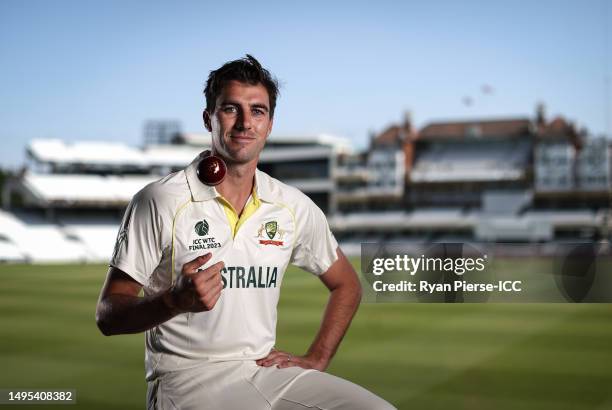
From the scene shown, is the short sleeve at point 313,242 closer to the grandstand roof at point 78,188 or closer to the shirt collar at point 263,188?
the shirt collar at point 263,188

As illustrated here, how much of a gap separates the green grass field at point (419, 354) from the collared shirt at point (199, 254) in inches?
169

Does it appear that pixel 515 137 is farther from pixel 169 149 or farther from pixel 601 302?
pixel 601 302

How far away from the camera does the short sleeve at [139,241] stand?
275cm

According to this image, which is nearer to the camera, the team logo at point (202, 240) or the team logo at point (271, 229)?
the team logo at point (202, 240)

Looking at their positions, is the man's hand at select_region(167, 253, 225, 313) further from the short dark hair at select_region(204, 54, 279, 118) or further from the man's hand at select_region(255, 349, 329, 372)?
the short dark hair at select_region(204, 54, 279, 118)

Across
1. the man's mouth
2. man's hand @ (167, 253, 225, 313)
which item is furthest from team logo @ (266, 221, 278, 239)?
man's hand @ (167, 253, 225, 313)

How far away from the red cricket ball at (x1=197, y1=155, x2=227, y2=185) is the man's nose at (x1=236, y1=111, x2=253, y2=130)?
149 millimetres

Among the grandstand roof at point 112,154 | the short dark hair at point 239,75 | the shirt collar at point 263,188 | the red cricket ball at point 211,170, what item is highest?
the grandstand roof at point 112,154

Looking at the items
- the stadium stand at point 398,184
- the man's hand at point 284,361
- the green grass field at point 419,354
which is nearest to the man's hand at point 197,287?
the man's hand at point 284,361

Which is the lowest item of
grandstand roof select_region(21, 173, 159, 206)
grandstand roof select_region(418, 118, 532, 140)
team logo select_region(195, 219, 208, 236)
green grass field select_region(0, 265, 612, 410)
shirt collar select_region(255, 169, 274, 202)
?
green grass field select_region(0, 265, 612, 410)

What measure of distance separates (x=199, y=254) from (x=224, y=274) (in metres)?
0.12

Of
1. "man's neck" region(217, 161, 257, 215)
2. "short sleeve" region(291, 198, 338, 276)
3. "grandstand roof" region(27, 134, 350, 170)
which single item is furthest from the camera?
"grandstand roof" region(27, 134, 350, 170)

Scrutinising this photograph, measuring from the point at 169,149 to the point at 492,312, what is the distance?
2170 inches

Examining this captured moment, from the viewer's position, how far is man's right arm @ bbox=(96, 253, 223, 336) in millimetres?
2324
